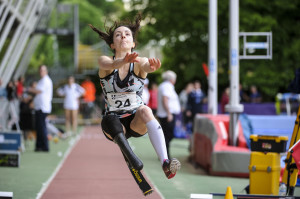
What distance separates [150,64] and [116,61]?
0.37m

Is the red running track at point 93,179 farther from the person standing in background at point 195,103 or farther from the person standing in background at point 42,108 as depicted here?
the person standing in background at point 195,103

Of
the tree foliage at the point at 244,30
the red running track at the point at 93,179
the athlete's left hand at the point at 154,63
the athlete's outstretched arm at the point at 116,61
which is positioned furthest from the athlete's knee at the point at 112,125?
the tree foliage at the point at 244,30

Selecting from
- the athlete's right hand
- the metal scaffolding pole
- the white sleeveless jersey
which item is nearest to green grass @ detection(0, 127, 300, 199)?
the white sleeveless jersey

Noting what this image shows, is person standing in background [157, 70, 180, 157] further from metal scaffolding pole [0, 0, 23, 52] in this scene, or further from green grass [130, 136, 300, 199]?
metal scaffolding pole [0, 0, 23, 52]

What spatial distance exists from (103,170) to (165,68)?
76.1 feet

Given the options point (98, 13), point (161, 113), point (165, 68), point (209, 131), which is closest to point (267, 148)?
point (209, 131)

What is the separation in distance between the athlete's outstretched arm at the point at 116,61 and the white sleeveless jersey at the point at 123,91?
0.79 feet

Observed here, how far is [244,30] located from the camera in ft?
95.7

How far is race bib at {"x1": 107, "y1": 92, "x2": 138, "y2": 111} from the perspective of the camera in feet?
25.0

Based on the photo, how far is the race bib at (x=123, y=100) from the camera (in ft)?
25.0

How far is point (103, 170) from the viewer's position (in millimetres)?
12961

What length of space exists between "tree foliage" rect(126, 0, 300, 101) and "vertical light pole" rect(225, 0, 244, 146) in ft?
52.6

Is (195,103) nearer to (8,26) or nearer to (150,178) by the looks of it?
(8,26)

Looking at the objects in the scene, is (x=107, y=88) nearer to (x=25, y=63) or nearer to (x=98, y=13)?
(x=25, y=63)
